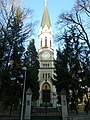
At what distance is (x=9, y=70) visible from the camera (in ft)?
71.7

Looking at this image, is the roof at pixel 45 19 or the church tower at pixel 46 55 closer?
the church tower at pixel 46 55

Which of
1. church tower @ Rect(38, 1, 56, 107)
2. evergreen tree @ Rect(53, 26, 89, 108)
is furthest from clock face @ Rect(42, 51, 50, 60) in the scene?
evergreen tree @ Rect(53, 26, 89, 108)

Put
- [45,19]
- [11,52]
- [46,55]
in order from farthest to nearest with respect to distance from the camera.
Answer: [45,19]
[46,55]
[11,52]

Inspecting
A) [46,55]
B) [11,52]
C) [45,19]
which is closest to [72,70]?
[11,52]

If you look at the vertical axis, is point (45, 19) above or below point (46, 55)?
above

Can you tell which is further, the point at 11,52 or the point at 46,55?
the point at 46,55

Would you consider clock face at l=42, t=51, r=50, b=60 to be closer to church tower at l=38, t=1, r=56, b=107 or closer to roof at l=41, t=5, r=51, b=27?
church tower at l=38, t=1, r=56, b=107

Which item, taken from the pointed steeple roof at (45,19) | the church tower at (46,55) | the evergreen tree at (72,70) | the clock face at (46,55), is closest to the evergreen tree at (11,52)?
the evergreen tree at (72,70)

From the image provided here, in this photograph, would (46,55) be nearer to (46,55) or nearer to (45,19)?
(46,55)

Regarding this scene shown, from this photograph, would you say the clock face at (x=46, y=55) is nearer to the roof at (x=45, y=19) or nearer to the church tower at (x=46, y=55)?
the church tower at (x=46, y=55)

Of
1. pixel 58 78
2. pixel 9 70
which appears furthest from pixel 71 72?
pixel 9 70

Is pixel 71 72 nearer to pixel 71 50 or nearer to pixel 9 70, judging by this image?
pixel 71 50

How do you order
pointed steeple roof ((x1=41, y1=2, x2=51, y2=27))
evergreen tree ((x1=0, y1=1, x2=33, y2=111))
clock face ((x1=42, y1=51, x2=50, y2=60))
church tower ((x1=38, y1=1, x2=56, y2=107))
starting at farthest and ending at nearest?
pointed steeple roof ((x1=41, y1=2, x2=51, y2=27)), clock face ((x1=42, y1=51, x2=50, y2=60)), church tower ((x1=38, y1=1, x2=56, y2=107)), evergreen tree ((x1=0, y1=1, x2=33, y2=111))

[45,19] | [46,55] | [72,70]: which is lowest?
[72,70]
